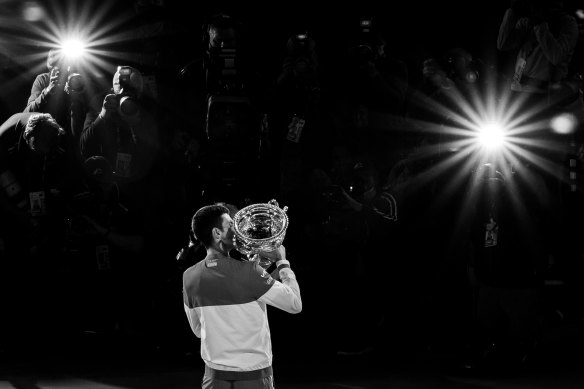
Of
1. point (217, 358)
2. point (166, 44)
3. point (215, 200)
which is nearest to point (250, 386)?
point (217, 358)

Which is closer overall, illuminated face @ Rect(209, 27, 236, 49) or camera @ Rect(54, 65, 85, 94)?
illuminated face @ Rect(209, 27, 236, 49)

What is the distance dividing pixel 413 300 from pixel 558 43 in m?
2.63

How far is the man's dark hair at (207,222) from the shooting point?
13.8ft

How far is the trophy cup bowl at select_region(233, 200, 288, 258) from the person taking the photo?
4207mm

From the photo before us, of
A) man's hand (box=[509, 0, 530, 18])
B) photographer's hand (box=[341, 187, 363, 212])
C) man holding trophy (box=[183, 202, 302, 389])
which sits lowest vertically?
man holding trophy (box=[183, 202, 302, 389])

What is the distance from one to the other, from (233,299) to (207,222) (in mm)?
366

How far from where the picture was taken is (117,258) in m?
8.07

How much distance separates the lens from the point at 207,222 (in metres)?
4.19

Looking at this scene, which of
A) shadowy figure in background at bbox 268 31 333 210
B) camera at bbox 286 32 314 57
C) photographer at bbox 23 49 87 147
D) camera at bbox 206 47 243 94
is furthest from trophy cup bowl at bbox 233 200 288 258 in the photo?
photographer at bbox 23 49 87 147

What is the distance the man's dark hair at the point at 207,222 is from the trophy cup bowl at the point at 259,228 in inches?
4.1

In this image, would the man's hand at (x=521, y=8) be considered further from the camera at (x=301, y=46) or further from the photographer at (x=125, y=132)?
the photographer at (x=125, y=132)

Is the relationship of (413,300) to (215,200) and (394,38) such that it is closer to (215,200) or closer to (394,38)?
(215,200)

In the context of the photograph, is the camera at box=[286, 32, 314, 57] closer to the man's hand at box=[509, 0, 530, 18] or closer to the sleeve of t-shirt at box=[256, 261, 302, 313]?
the man's hand at box=[509, 0, 530, 18]

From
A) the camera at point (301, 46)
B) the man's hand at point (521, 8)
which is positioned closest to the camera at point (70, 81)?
the camera at point (301, 46)
